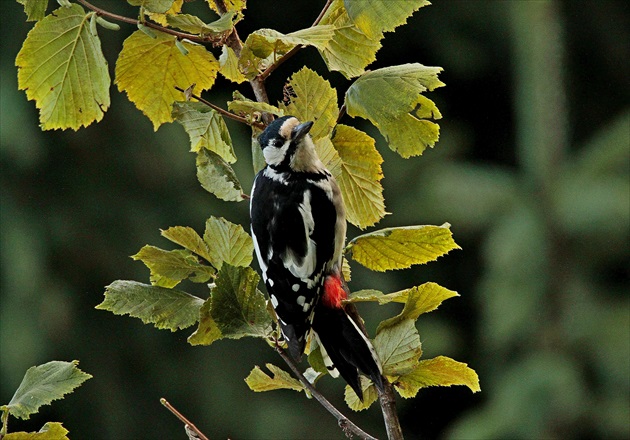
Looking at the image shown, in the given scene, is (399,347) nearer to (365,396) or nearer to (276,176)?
(365,396)

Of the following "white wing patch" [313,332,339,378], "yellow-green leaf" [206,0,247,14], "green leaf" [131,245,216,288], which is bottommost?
"white wing patch" [313,332,339,378]

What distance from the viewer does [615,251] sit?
17.2 feet

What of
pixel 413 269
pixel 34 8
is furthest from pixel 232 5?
pixel 413 269

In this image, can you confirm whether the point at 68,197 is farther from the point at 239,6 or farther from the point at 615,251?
the point at 239,6

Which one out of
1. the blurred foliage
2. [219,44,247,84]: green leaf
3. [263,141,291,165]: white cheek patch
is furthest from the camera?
the blurred foliage

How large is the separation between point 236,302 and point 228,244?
0.07m

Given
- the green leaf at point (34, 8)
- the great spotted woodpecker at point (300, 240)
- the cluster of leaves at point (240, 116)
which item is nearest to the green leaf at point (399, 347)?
the cluster of leaves at point (240, 116)

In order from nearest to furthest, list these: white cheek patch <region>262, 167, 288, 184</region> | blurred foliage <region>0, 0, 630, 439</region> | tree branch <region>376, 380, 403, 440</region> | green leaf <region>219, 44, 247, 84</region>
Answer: tree branch <region>376, 380, 403, 440</region> < green leaf <region>219, 44, 247, 84</region> < white cheek patch <region>262, 167, 288, 184</region> < blurred foliage <region>0, 0, 630, 439</region>

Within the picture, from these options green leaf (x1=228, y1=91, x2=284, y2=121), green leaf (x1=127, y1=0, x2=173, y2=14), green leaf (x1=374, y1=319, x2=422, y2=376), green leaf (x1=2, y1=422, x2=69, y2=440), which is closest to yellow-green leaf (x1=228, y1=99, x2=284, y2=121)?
green leaf (x1=228, y1=91, x2=284, y2=121)

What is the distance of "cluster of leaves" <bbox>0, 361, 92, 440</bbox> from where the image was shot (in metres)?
0.87

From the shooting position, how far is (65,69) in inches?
40.1

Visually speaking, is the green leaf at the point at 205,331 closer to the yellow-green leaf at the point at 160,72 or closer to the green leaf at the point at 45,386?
the green leaf at the point at 45,386

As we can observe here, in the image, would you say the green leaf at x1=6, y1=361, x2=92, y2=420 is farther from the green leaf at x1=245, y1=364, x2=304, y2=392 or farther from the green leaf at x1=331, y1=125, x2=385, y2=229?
the green leaf at x1=331, y1=125, x2=385, y2=229

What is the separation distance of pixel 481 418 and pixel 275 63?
13.1 feet
